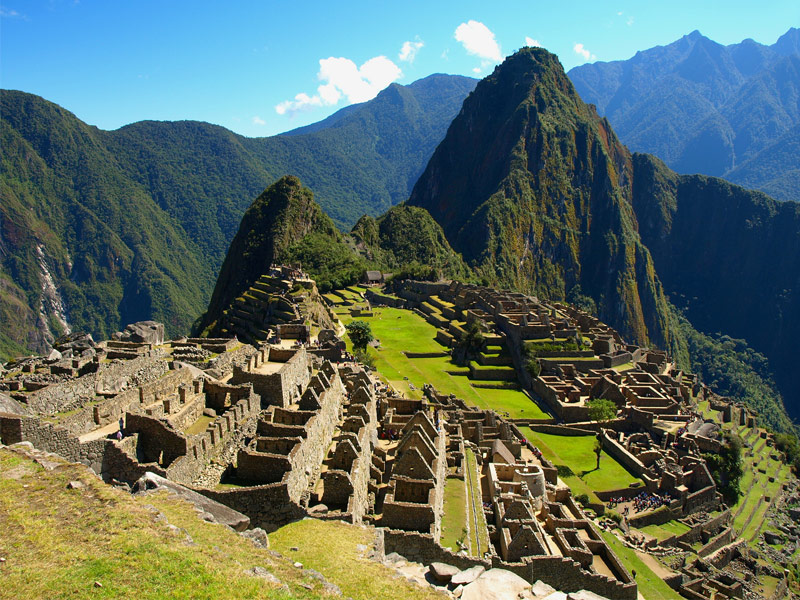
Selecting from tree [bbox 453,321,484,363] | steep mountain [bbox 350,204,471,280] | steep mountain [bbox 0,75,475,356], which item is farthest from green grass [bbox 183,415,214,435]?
steep mountain [bbox 350,204,471,280]

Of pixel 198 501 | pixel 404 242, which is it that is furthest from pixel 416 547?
pixel 404 242

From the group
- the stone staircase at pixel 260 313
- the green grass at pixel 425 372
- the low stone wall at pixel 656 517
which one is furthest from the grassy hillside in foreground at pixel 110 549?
the stone staircase at pixel 260 313

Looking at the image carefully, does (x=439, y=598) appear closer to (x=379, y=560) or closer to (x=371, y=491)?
(x=379, y=560)

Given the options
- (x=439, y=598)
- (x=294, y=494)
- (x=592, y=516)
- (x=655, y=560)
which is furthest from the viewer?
(x=592, y=516)

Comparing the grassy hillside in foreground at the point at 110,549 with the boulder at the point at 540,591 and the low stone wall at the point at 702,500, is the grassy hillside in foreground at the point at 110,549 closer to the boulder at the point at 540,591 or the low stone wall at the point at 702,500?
the boulder at the point at 540,591

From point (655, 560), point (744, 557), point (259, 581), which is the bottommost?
point (744, 557)

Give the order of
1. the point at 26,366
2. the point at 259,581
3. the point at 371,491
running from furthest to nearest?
1. the point at 26,366
2. the point at 371,491
3. the point at 259,581

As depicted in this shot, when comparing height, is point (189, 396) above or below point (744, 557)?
above

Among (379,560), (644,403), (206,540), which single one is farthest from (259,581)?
(644,403)
